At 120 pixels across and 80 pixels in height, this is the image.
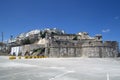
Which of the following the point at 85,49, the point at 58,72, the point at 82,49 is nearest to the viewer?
the point at 58,72

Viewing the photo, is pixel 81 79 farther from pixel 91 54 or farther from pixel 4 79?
pixel 91 54

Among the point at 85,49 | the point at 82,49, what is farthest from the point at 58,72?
the point at 82,49

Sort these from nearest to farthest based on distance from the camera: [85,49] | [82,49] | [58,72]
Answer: [58,72], [85,49], [82,49]

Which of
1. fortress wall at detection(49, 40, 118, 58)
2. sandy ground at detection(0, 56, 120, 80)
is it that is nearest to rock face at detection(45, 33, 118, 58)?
fortress wall at detection(49, 40, 118, 58)

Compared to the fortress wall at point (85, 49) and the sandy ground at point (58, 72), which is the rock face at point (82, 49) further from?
the sandy ground at point (58, 72)

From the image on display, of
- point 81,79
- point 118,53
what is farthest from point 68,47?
point 81,79

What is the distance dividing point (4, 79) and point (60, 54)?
55726 millimetres

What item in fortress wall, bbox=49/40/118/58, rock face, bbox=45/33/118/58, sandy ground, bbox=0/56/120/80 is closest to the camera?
sandy ground, bbox=0/56/120/80

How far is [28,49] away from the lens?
3162 inches

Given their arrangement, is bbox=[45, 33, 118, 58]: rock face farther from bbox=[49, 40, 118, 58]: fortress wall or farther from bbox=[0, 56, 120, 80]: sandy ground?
bbox=[0, 56, 120, 80]: sandy ground

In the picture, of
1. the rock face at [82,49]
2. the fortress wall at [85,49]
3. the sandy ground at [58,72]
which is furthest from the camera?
the rock face at [82,49]

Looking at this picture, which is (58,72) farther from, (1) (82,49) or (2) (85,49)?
(1) (82,49)

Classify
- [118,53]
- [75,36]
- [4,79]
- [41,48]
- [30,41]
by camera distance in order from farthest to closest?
[30,41]
[75,36]
[41,48]
[118,53]
[4,79]

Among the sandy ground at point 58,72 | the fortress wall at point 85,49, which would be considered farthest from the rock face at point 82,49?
the sandy ground at point 58,72
